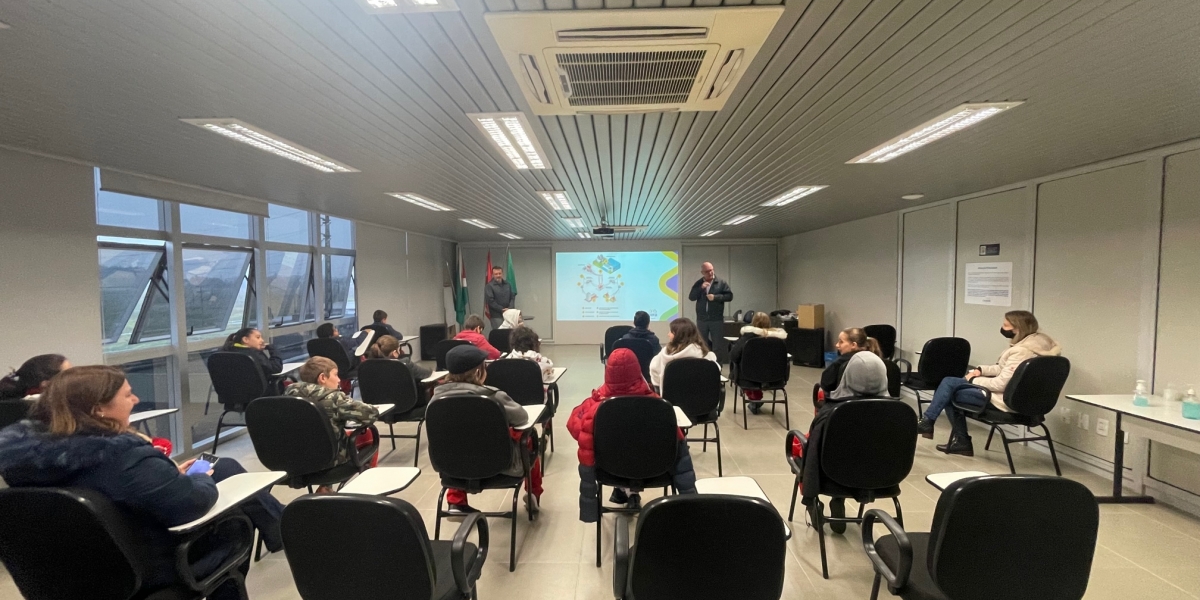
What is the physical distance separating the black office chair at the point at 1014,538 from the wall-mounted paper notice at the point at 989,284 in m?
4.43

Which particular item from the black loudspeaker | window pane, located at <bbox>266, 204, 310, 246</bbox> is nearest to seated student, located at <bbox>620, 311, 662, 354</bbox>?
window pane, located at <bbox>266, 204, 310, 246</bbox>

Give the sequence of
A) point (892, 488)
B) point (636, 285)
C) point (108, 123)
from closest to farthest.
A: point (892, 488) → point (108, 123) → point (636, 285)

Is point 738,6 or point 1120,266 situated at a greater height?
point 738,6

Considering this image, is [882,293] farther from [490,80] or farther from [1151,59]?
[490,80]

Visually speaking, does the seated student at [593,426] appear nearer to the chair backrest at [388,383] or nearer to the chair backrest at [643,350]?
the chair backrest at [643,350]

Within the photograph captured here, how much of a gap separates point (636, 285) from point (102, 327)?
29.8 feet

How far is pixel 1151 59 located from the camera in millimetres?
1984

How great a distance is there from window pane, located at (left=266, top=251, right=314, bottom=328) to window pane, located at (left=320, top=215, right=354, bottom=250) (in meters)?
0.50

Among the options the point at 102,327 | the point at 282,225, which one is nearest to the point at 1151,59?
the point at 102,327

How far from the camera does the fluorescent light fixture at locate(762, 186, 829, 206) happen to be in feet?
16.6

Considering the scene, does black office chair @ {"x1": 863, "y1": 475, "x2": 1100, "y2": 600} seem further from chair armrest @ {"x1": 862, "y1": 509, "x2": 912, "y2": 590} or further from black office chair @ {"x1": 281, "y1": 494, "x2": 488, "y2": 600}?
black office chair @ {"x1": 281, "y1": 494, "x2": 488, "y2": 600}

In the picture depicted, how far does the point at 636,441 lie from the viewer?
254cm

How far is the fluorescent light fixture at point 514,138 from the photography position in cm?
274

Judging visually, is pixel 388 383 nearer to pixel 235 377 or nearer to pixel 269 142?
pixel 235 377
